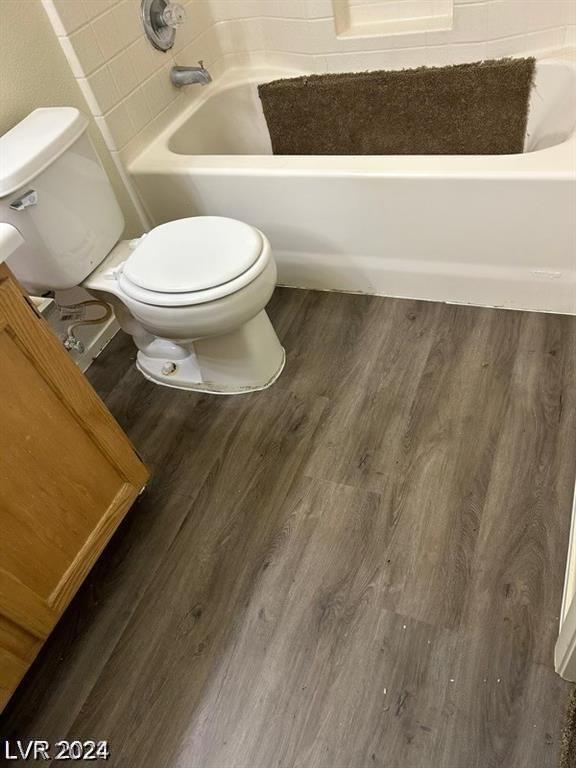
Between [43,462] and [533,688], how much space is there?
1.06m

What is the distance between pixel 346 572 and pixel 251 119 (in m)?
1.84

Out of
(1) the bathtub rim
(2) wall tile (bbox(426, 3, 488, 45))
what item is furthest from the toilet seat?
(2) wall tile (bbox(426, 3, 488, 45))

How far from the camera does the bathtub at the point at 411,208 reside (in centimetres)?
145

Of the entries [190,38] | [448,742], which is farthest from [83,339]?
[448,742]

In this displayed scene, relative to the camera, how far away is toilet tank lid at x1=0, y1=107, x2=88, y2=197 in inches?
50.5

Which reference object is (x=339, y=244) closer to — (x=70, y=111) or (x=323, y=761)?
(x=70, y=111)

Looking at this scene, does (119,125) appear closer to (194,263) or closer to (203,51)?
(203,51)

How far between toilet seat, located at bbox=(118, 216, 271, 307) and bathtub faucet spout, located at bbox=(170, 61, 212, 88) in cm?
71

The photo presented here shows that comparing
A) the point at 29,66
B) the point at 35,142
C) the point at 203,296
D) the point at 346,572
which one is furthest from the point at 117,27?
the point at 346,572

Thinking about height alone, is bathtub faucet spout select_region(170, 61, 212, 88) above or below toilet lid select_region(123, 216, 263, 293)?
above

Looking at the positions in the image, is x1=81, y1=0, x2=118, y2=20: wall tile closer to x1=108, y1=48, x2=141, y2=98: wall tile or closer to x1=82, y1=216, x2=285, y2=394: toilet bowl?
x1=108, y1=48, x2=141, y2=98: wall tile

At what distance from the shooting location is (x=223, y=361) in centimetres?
166

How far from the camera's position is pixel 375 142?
6.72 feet

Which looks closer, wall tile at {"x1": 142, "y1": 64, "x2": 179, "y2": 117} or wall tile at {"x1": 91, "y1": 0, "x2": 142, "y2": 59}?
wall tile at {"x1": 91, "y1": 0, "x2": 142, "y2": 59}
